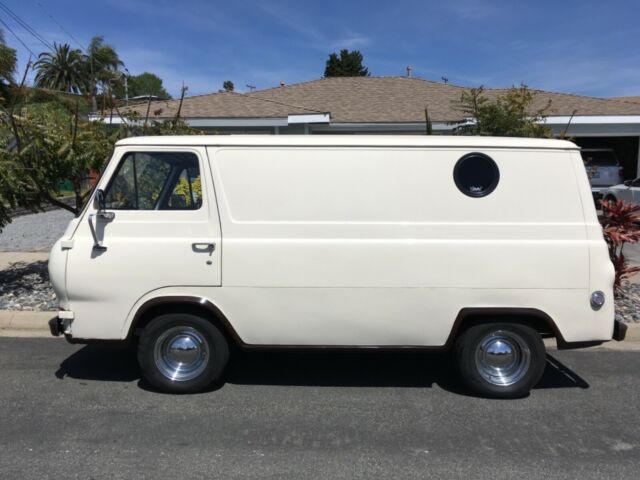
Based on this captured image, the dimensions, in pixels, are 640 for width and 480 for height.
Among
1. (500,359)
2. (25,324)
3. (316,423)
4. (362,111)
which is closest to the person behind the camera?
(316,423)

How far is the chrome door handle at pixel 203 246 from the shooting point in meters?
4.07

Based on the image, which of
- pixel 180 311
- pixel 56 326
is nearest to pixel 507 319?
pixel 180 311

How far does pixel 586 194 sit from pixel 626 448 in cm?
177

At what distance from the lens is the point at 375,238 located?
4039 mm

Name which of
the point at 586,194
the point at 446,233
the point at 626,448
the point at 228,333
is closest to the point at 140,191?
the point at 228,333

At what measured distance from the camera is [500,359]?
427 cm

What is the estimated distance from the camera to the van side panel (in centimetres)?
402

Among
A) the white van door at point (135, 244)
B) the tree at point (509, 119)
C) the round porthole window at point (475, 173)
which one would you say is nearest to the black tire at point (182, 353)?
the white van door at point (135, 244)

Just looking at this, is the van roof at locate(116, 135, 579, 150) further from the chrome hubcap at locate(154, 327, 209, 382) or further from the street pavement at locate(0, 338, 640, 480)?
the street pavement at locate(0, 338, 640, 480)

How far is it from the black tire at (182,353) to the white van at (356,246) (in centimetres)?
16

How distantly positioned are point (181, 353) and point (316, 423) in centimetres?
123

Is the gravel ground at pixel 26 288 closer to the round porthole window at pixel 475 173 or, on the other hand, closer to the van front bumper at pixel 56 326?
the van front bumper at pixel 56 326

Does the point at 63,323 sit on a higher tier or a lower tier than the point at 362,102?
lower

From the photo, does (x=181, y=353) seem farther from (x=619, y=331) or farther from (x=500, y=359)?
(x=619, y=331)
